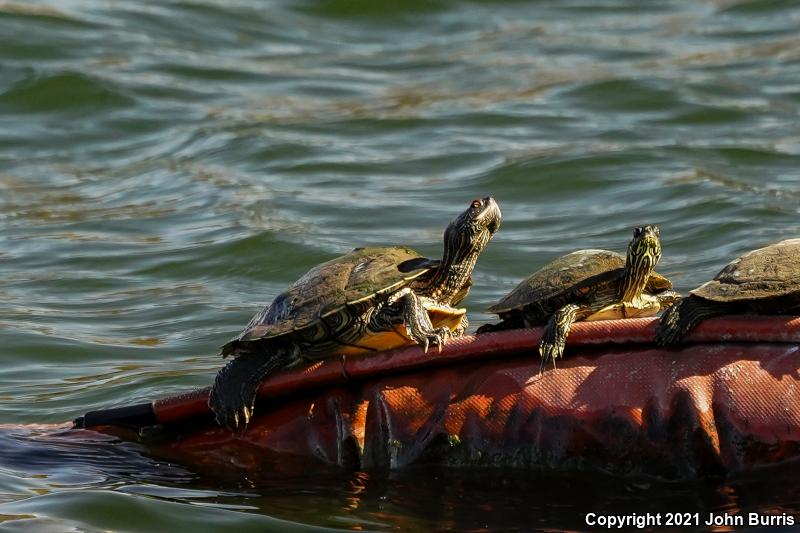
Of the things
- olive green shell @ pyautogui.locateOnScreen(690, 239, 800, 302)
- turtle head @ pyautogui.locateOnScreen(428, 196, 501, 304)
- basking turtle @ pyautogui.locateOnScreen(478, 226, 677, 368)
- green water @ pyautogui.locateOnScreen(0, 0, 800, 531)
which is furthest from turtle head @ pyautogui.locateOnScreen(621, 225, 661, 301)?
green water @ pyautogui.locateOnScreen(0, 0, 800, 531)

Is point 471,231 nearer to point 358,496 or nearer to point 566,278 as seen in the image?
point 566,278

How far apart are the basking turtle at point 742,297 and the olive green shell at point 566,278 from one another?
393mm

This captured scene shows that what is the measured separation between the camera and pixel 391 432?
429 centimetres

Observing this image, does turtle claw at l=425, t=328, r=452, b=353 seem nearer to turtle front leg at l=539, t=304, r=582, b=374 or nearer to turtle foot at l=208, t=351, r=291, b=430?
turtle front leg at l=539, t=304, r=582, b=374

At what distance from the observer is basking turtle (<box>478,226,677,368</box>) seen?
438 centimetres

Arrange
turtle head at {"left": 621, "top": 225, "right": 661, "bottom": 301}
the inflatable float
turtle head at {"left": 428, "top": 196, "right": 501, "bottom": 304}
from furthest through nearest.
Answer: turtle head at {"left": 428, "top": 196, "right": 501, "bottom": 304} < turtle head at {"left": 621, "top": 225, "right": 661, "bottom": 301} < the inflatable float

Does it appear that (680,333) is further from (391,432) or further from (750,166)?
(750,166)

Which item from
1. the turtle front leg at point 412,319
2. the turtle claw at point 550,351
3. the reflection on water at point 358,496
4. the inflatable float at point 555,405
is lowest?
the reflection on water at point 358,496

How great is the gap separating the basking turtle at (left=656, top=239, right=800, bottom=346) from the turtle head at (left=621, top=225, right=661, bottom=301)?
29 cm

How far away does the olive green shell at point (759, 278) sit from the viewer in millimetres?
4020

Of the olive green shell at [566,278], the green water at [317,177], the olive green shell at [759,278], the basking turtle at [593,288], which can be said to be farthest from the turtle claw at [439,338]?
the olive green shell at [759,278]

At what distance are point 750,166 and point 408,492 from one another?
18.8ft

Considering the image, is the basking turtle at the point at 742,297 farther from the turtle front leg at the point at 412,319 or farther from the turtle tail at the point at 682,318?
the turtle front leg at the point at 412,319

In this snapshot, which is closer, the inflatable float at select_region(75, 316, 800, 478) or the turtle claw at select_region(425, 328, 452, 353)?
the inflatable float at select_region(75, 316, 800, 478)
